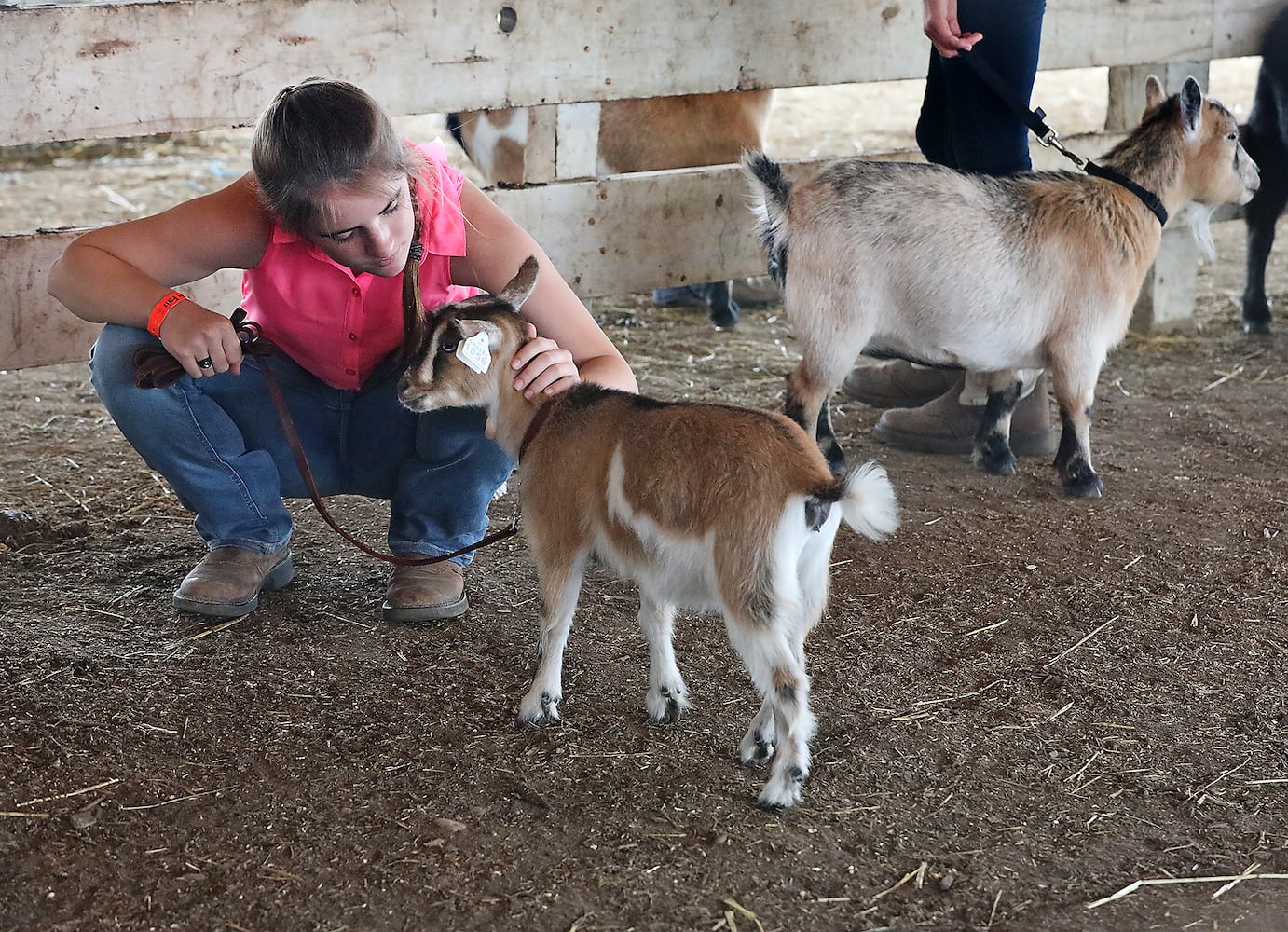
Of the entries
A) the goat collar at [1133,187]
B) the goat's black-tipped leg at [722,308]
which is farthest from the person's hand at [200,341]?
the goat's black-tipped leg at [722,308]

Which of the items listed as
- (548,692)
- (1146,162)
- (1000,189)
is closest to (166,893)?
(548,692)

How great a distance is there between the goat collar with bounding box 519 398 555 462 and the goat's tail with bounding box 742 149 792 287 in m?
1.40

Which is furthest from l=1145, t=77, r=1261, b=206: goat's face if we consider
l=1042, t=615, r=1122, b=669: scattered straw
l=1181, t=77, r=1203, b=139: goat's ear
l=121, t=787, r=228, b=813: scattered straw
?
l=121, t=787, r=228, b=813: scattered straw

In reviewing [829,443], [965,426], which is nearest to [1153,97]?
[965,426]

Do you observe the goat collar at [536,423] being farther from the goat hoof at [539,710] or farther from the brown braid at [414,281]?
the goat hoof at [539,710]

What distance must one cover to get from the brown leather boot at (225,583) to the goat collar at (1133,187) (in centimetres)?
265

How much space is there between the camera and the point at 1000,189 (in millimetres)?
3830

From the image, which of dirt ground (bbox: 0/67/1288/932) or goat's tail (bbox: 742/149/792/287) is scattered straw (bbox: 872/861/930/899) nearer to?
dirt ground (bbox: 0/67/1288/932)

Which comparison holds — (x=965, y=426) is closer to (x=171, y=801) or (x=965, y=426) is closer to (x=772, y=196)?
(x=772, y=196)

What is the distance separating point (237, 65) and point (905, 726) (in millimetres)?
2677

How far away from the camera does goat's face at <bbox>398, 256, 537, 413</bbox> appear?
2.59m

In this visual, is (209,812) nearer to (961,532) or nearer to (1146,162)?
(961,532)

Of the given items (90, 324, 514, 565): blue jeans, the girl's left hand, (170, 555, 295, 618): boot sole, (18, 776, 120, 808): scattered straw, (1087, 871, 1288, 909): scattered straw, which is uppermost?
the girl's left hand

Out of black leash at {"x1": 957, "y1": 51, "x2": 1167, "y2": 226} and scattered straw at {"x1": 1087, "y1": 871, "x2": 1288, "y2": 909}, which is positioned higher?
black leash at {"x1": 957, "y1": 51, "x2": 1167, "y2": 226}
